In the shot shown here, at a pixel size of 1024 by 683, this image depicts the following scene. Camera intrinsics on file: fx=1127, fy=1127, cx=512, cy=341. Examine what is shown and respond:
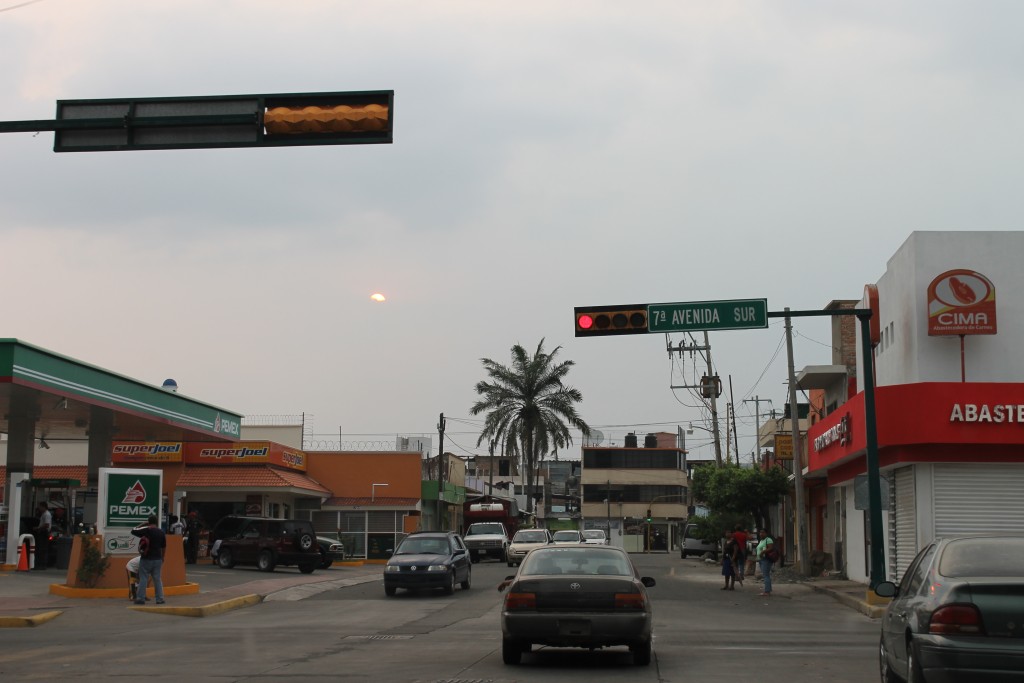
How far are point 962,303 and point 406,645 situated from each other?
1767 centimetres

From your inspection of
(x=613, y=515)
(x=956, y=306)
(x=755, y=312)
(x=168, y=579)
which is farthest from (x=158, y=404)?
(x=613, y=515)

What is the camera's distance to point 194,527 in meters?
41.3

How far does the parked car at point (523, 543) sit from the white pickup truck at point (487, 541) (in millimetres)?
4271

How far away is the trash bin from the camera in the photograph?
3281 centimetres

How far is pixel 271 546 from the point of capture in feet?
124

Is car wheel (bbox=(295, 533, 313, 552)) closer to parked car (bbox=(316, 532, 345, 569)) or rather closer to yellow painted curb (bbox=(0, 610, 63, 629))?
parked car (bbox=(316, 532, 345, 569))

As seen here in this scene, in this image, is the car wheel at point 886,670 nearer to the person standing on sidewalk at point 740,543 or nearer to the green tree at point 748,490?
the person standing on sidewalk at point 740,543

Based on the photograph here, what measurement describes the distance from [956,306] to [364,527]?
33.3 metres

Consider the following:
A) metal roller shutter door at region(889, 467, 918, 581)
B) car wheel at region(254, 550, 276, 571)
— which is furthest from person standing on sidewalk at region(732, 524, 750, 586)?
car wheel at region(254, 550, 276, 571)

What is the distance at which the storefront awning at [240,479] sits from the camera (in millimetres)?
46531

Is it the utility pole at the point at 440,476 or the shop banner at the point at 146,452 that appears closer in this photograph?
the shop banner at the point at 146,452

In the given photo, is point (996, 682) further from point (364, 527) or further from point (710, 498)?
point (364, 527)

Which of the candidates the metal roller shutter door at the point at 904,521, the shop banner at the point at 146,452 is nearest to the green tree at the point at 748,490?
the metal roller shutter door at the point at 904,521

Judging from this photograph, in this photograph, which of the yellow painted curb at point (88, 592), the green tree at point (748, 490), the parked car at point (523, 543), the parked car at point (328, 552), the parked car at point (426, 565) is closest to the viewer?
the yellow painted curb at point (88, 592)
